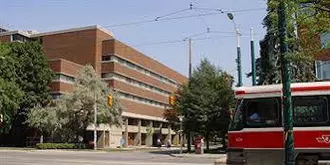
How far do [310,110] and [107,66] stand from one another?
2678 inches

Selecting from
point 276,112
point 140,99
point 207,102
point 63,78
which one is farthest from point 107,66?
point 276,112

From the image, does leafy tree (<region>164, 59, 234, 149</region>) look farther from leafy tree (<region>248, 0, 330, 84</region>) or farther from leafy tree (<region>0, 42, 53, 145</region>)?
leafy tree (<region>248, 0, 330, 84</region>)

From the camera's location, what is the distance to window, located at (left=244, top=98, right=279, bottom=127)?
16.8 m

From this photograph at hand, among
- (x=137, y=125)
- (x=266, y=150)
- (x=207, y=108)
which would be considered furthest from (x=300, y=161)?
(x=137, y=125)

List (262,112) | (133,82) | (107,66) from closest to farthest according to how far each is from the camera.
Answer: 1. (262,112)
2. (107,66)
3. (133,82)

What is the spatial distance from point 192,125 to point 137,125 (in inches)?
1772

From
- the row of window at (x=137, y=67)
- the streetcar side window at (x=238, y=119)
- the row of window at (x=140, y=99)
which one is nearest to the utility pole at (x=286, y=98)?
the streetcar side window at (x=238, y=119)

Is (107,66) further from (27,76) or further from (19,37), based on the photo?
(19,37)

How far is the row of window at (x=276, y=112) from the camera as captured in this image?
16375 mm

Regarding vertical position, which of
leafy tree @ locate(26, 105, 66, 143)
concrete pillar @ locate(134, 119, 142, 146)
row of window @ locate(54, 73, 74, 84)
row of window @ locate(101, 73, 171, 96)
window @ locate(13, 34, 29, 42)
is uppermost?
window @ locate(13, 34, 29, 42)

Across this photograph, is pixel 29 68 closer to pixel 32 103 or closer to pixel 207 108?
pixel 32 103

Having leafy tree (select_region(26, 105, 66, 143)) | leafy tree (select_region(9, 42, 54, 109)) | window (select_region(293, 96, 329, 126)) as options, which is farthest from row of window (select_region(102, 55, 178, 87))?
window (select_region(293, 96, 329, 126))

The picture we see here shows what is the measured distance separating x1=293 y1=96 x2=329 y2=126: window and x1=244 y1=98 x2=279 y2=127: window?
2.09ft

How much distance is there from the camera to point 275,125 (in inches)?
662
